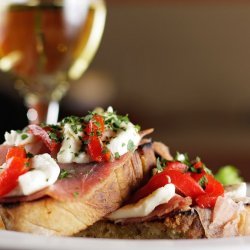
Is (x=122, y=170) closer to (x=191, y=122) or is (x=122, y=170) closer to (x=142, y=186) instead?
(x=142, y=186)

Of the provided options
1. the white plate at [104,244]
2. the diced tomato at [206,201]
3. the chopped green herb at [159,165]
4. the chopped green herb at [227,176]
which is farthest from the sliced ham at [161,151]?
the white plate at [104,244]

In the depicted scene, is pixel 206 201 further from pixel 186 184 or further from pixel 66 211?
pixel 66 211

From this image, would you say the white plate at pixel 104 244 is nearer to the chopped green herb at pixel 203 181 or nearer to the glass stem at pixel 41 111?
the chopped green herb at pixel 203 181

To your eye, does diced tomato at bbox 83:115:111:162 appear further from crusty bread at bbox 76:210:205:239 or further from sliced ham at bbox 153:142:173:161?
sliced ham at bbox 153:142:173:161

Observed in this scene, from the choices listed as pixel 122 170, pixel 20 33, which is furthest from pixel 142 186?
pixel 20 33

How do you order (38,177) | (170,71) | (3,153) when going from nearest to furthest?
1. (38,177)
2. (3,153)
3. (170,71)

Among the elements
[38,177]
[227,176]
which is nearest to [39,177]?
[38,177]
